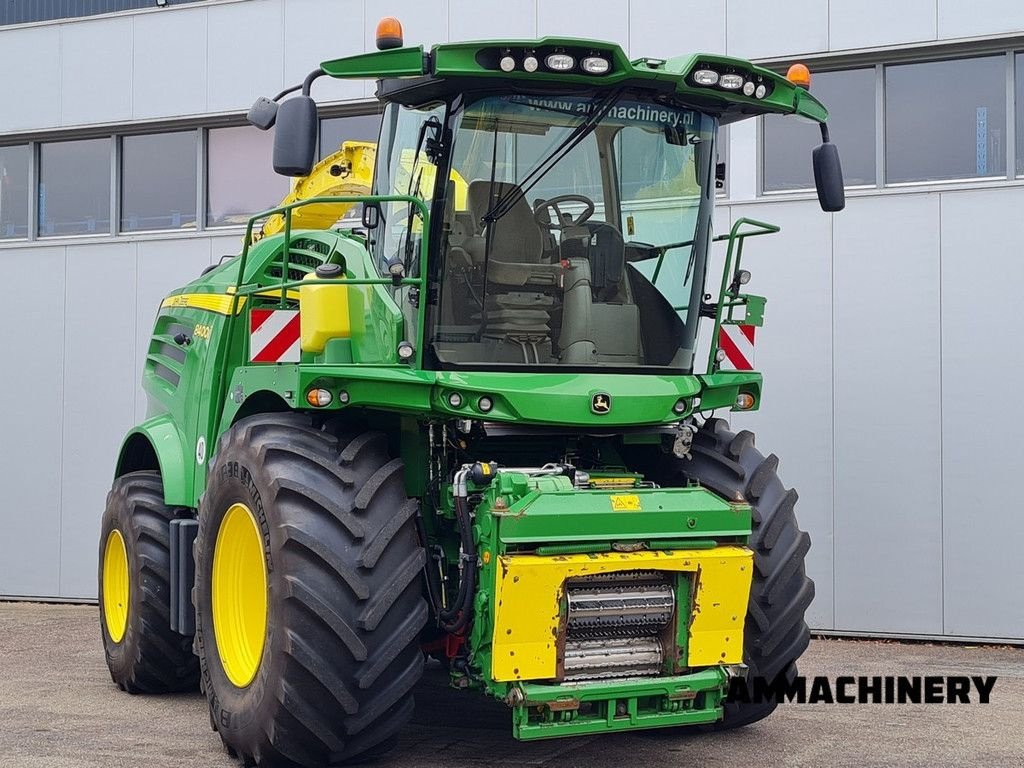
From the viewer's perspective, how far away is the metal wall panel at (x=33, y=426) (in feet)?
43.7

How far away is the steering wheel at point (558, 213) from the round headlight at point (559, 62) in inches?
25.8

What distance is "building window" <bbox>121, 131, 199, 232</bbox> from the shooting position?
13.2 m

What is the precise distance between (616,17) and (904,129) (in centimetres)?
242

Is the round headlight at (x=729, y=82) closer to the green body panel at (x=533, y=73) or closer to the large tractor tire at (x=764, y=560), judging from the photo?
the green body panel at (x=533, y=73)

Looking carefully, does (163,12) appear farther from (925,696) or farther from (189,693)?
(925,696)

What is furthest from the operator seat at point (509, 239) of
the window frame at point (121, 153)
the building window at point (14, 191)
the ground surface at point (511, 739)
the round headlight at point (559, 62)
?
the building window at point (14, 191)

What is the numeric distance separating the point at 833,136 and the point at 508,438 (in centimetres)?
537

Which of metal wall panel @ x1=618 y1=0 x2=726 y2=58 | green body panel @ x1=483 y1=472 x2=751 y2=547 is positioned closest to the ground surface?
green body panel @ x1=483 y1=472 x2=751 y2=547

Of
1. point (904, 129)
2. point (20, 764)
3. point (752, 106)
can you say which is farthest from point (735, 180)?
point (20, 764)

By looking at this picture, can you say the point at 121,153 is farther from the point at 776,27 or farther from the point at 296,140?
the point at 296,140

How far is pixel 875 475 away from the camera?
10320 mm

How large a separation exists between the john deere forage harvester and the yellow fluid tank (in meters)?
0.01

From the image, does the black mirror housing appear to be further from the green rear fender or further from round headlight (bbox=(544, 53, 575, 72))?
the green rear fender

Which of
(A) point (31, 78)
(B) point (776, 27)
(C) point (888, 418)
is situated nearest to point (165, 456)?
(C) point (888, 418)
